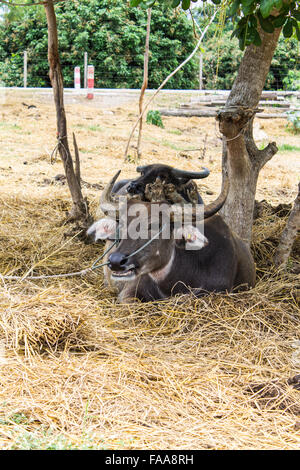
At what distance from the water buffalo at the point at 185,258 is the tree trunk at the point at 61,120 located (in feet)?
4.55

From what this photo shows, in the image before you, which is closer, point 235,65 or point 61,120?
point 61,120

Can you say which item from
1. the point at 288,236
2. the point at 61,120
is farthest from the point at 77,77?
the point at 288,236

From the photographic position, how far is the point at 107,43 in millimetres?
23469

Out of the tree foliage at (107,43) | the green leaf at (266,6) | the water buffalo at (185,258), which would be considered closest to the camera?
the green leaf at (266,6)

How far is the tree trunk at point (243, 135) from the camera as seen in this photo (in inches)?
208

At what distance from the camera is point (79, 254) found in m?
6.19

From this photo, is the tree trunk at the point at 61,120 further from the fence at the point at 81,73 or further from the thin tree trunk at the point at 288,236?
the fence at the point at 81,73

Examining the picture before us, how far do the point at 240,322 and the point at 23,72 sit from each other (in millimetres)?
22023

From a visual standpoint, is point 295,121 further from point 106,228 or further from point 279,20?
point 106,228

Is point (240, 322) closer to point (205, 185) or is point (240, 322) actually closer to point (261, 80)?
point (261, 80)

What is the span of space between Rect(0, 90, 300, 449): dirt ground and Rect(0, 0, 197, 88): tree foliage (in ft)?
58.7

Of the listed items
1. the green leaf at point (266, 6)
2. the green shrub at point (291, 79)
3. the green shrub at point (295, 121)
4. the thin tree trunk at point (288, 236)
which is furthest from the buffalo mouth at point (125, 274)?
the green shrub at point (291, 79)

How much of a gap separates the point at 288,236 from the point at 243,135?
115cm
